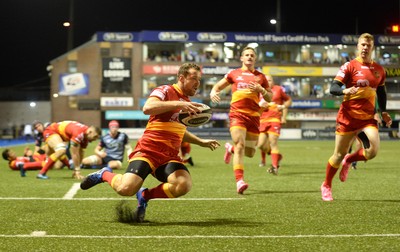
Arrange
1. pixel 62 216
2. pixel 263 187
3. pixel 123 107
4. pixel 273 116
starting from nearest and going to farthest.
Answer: pixel 62 216 < pixel 263 187 < pixel 273 116 < pixel 123 107

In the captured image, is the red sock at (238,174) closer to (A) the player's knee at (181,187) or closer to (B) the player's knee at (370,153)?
(B) the player's knee at (370,153)

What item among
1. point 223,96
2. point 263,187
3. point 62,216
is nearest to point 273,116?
point 263,187

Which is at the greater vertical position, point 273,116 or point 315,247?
point 273,116

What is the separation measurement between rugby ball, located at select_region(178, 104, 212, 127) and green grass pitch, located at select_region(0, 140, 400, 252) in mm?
1049

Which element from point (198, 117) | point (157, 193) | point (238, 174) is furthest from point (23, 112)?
point (198, 117)

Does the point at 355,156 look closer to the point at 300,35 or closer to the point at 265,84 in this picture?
the point at 265,84

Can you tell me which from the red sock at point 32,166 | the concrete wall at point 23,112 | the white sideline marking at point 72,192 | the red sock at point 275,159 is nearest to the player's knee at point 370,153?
the white sideline marking at point 72,192

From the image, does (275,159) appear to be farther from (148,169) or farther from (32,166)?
(148,169)

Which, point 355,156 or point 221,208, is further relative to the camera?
point 355,156

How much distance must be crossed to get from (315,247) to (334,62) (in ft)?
182

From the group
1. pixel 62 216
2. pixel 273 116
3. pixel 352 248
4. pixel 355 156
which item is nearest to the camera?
pixel 352 248

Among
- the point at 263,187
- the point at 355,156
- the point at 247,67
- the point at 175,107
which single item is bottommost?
the point at 263,187

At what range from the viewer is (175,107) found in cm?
607

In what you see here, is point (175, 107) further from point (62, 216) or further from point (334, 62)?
point (334, 62)
